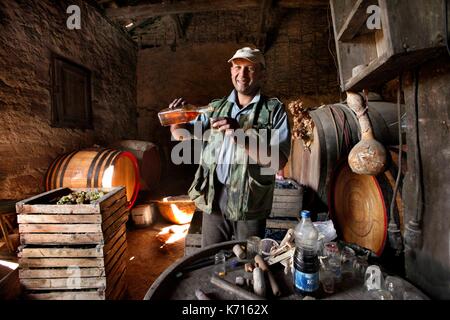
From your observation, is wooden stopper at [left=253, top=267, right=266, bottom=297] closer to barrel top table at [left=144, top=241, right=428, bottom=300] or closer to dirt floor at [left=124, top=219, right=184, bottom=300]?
barrel top table at [left=144, top=241, right=428, bottom=300]

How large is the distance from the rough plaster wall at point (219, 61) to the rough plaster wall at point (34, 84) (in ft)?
6.15

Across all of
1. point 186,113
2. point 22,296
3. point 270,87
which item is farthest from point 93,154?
point 270,87

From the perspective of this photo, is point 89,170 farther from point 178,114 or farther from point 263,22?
point 263,22

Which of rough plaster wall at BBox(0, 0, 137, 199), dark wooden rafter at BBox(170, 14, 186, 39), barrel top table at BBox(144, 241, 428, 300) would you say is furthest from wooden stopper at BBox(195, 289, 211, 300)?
dark wooden rafter at BBox(170, 14, 186, 39)

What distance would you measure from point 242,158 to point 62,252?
1.96 metres

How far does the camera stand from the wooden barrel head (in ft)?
6.85

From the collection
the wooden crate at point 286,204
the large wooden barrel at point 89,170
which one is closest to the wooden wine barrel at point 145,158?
the large wooden barrel at point 89,170

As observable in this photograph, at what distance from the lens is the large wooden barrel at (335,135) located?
108 inches

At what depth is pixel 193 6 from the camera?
5.01m

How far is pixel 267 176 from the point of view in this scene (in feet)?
6.40

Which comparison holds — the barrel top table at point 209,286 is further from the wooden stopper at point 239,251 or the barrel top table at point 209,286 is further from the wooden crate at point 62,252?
the wooden crate at point 62,252

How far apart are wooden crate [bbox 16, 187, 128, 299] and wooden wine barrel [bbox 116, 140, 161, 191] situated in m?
2.54

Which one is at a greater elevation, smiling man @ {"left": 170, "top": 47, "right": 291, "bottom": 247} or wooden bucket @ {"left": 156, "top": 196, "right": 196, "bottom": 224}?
smiling man @ {"left": 170, "top": 47, "right": 291, "bottom": 247}
